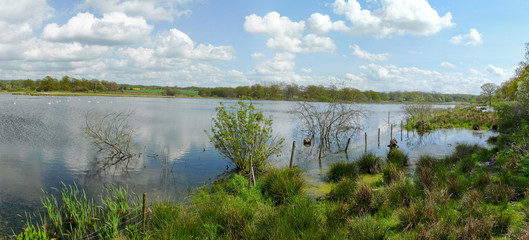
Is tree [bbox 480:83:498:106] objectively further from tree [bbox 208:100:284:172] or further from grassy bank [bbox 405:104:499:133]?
tree [bbox 208:100:284:172]

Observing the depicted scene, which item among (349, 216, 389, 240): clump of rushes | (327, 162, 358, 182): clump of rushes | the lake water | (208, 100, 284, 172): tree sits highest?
(208, 100, 284, 172): tree

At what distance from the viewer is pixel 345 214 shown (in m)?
9.03

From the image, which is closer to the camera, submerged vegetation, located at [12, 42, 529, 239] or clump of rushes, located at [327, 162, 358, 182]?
submerged vegetation, located at [12, 42, 529, 239]

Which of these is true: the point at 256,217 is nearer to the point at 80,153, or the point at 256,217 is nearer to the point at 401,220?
the point at 401,220

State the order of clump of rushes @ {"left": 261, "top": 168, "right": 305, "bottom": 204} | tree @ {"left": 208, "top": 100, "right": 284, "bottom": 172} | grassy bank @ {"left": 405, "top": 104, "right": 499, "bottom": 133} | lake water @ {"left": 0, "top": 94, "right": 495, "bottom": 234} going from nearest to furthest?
clump of rushes @ {"left": 261, "top": 168, "right": 305, "bottom": 204} → lake water @ {"left": 0, "top": 94, "right": 495, "bottom": 234} → tree @ {"left": 208, "top": 100, "right": 284, "bottom": 172} → grassy bank @ {"left": 405, "top": 104, "right": 499, "bottom": 133}

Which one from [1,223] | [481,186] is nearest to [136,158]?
[1,223]

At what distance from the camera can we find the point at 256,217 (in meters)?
8.49

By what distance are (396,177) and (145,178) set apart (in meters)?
12.3

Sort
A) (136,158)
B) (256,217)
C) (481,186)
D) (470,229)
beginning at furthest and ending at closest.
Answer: (136,158)
(481,186)
(256,217)
(470,229)

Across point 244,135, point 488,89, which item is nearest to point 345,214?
point 244,135

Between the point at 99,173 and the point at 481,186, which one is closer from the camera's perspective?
the point at 481,186

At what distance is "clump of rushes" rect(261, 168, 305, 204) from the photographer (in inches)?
458

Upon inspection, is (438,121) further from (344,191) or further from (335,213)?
(335,213)

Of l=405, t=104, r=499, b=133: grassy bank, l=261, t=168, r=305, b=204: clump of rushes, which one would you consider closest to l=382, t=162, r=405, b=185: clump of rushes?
l=261, t=168, r=305, b=204: clump of rushes
